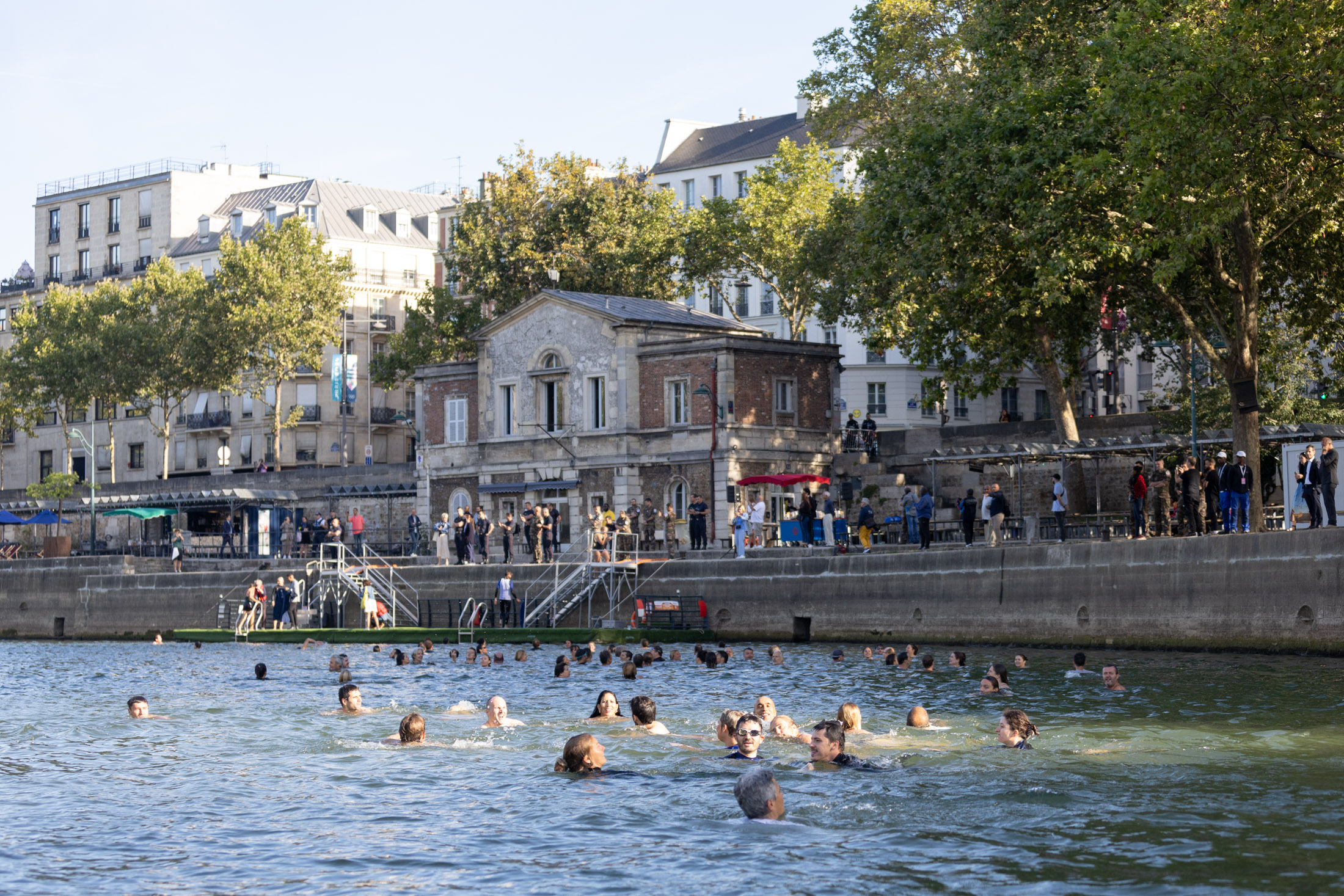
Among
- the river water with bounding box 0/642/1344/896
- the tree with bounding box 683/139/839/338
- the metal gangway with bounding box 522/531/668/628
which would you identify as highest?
the tree with bounding box 683/139/839/338

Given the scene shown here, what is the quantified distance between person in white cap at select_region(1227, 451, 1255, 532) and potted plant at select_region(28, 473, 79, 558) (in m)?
48.1

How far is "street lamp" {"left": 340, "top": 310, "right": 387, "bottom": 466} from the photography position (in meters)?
79.9

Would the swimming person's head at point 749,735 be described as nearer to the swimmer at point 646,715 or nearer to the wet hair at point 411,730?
the swimmer at point 646,715

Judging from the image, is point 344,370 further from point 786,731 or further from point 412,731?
point 786,731

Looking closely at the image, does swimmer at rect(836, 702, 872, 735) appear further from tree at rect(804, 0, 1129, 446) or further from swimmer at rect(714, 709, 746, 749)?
tree at rect(804, 0, 1129, 446)

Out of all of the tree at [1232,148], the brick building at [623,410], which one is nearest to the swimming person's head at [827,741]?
the tree at [1232,148]

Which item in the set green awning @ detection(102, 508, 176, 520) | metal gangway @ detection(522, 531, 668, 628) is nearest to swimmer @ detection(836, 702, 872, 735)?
metal gangway @ detection(522, 531, 668, 628)

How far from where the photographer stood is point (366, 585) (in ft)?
161

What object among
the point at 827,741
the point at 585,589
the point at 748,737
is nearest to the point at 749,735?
the point at 748,737

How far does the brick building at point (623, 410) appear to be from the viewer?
5528cm

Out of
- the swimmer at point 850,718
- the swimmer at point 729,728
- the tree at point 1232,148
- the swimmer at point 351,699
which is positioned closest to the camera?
the swimmer at point 729,728

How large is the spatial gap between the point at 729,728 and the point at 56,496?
198ft

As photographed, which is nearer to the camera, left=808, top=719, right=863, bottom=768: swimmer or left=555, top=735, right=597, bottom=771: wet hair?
left=808, top=719, right=863, bottom=768: swimmer

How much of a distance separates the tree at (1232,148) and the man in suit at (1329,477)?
2245 mm
